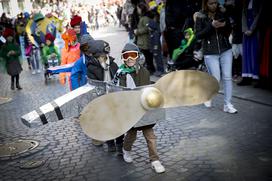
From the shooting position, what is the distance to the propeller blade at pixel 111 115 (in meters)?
3.65

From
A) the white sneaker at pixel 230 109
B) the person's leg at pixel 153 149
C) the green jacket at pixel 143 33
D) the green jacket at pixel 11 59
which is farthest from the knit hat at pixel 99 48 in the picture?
the green jacket at pixel 11 59

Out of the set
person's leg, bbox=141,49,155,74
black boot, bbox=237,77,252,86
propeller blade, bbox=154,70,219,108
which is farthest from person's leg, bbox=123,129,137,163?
person's leg, bbox=141,49,155,74

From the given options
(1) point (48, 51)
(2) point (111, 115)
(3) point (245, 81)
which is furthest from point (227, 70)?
(1) point (48, 51)

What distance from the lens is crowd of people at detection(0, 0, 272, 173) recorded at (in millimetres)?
5039

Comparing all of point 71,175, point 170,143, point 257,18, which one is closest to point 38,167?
point 71,175

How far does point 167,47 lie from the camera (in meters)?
10.7

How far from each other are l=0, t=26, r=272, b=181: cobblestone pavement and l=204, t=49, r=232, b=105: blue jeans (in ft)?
1.42

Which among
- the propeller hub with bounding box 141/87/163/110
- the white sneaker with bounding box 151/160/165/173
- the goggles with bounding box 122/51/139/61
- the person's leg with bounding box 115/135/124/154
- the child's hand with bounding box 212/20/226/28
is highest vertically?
the child's hand with bounding box 212/20/226/28

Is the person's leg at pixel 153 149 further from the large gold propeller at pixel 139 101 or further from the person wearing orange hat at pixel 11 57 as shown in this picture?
the person wearing orange hat at pixel 11 57

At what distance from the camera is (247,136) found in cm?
547

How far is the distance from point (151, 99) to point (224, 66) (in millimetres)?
3143

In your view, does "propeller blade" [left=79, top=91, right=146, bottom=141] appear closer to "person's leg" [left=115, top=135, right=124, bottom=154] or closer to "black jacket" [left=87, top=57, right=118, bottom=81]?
"black jacket" [left=87, top=57, right=118, bottom=81]

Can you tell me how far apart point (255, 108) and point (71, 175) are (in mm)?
3383

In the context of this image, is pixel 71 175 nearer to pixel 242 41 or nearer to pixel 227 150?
pixel 227 150
